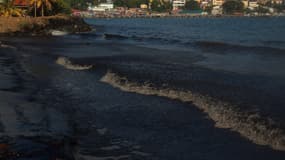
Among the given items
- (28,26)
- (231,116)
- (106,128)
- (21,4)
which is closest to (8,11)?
(28,26)

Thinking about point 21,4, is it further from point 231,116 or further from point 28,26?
point 231,116

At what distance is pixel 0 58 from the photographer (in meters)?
27.6

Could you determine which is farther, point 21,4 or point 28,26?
point 21,4

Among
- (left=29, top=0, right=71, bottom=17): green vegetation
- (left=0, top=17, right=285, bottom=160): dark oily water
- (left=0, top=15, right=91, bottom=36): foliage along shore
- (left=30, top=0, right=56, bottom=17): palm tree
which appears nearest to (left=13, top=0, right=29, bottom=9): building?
(left=29, top=0, right=71, bottom=17): green vegetation

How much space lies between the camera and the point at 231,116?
12.0 meters

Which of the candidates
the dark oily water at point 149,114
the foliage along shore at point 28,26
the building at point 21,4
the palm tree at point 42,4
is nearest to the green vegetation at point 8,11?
the palm tree at point 42,4

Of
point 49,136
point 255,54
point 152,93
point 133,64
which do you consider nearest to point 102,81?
point 152,93

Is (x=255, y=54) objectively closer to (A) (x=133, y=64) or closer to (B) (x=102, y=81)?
(A) (x=133, y=64)

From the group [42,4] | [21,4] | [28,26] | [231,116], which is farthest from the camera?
[21,4]

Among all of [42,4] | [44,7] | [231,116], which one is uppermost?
[42,4]

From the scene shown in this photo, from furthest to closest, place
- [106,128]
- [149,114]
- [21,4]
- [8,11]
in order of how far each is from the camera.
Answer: [21,4], [8,11], [149,114], [106,128]

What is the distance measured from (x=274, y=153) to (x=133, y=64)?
1704 centimetres

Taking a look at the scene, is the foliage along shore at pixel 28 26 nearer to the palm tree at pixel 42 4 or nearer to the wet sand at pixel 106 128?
the palm tree at pixel 42 4

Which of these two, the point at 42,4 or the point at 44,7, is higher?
the point at 42,4
